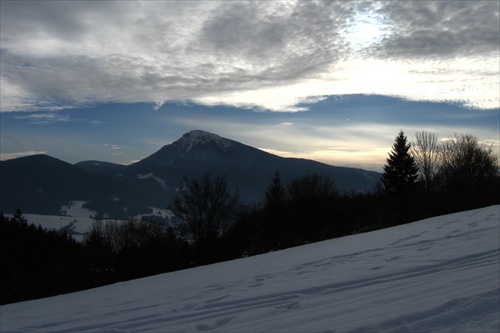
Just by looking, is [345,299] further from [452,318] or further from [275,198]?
→ [275,198]

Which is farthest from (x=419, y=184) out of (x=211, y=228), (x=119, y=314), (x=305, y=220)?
(x=119, y=314)

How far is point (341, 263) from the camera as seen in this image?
8.61 meters

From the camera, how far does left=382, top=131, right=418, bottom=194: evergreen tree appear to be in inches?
1847

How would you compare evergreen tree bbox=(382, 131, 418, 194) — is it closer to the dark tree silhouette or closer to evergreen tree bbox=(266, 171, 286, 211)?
evergreen tree bbox=(266, 171, 286, 211)

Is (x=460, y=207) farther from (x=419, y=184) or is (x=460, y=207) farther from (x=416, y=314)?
(x=416, y=314)

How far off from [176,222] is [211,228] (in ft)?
18.4

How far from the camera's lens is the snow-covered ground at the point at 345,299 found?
13.3 ft

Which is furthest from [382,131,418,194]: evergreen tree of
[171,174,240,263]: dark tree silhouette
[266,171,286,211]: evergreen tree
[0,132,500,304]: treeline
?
[171,174,240,263]: dark tree silhouette

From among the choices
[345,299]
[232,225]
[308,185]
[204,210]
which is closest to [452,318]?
[345,299]

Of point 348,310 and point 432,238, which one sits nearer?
point 348,310

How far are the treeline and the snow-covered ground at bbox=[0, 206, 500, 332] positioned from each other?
19666 millimetres

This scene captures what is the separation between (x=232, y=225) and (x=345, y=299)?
35.6 m

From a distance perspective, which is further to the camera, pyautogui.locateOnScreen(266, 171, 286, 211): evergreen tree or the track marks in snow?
pyautogui.locateOnScreen(266, 171, 286, 211): evergreen tree

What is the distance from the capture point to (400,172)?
1869 inches
